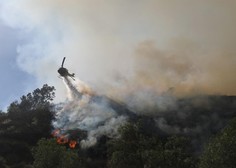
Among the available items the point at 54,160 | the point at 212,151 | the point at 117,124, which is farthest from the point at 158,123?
the point at 212,151

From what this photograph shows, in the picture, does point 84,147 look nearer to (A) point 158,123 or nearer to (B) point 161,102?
(A) point 158,123

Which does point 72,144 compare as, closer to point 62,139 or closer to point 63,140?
point 63,140

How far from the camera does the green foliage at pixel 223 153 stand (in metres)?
69.1

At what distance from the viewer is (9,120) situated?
16775cm

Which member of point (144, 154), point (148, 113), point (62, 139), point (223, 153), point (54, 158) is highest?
point (148, 113)

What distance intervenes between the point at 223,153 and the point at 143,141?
98.5 ft

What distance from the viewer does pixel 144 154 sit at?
301 feet

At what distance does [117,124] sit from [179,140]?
206ft

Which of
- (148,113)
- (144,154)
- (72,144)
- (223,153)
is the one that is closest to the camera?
(223,153)

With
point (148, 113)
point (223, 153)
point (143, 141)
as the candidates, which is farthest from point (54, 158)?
point (148, 113)

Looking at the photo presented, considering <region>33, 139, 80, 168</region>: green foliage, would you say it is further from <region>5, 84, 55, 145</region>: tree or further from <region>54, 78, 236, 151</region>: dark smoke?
<region>5, 84, 55, 145</region>: tree

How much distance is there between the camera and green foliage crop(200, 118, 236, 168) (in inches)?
2719

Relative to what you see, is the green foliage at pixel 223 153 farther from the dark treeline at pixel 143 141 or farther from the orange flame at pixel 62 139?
the orange flame at pixel 62 139

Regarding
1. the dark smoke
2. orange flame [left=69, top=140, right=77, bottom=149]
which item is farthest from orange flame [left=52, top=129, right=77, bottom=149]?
the dark smoke
